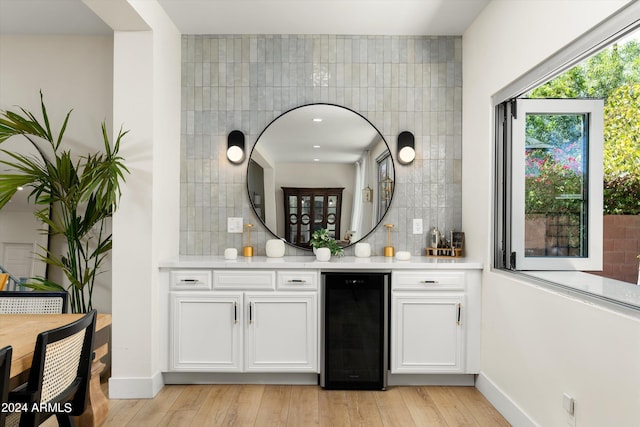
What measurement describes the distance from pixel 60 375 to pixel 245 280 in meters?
1.75

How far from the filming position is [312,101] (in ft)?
13.2

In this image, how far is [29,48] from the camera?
4.01 m

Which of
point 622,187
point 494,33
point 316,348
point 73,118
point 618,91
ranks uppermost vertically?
point 494,33

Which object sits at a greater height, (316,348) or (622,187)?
(622,187)

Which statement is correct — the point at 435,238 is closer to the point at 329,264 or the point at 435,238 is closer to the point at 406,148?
the point at 406,148

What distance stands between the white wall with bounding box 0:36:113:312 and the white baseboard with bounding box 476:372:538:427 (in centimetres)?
286

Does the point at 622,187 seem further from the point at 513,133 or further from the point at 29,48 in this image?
the point at 29,48

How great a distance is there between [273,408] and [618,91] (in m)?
2.51

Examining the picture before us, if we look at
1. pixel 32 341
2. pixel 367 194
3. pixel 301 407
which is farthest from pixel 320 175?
pixel 32 341

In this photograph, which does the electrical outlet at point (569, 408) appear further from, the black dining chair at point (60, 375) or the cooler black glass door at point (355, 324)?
the black dining chair at point (60, 375)

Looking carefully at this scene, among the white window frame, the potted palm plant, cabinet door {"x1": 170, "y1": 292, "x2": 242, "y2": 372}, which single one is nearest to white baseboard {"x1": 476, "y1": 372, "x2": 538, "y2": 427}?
the white window frame

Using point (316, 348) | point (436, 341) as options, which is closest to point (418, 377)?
point (436, 341)

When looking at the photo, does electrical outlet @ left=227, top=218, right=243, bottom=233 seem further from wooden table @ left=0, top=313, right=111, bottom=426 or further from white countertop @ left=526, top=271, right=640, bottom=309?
white countertop @ left=526, top=271, right=640, bottom=309

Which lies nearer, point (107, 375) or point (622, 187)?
point (622, 187)
